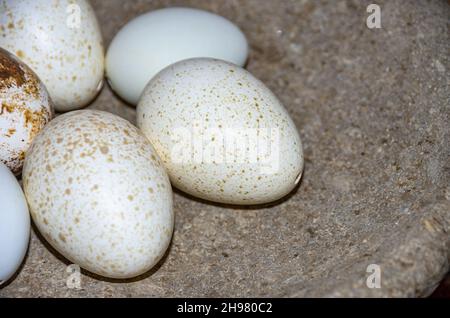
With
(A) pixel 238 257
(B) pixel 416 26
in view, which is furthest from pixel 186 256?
(B) pixel 416 26

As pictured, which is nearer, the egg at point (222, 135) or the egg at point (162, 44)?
the egg at point (222, 135)

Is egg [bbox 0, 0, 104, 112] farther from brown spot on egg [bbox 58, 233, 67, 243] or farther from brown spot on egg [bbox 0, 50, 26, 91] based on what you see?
brown spot on egg [bbox 58, 233, 67, 243]

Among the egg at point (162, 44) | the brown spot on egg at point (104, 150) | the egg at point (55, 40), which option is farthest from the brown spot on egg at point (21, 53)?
the brown spot on egg at point (104, 150)

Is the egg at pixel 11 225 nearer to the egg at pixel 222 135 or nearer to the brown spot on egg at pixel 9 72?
the brown spot on egg at pixel 9 72

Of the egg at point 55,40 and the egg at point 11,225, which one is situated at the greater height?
the egg at point 55,40

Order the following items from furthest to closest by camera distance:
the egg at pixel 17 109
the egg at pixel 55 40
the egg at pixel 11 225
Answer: the egg at pixel 55 40 < the egg at pixel 17 109 < the egg at pixel 11 225

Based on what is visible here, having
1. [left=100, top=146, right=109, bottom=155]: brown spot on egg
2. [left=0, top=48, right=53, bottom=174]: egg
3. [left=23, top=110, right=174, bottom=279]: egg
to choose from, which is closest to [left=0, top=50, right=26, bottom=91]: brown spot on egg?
Answer: [left=0, top=48, right=53, bottom=174]: egg

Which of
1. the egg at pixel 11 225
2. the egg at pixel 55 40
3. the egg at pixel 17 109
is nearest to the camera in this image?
the egg at pixel 11 225
